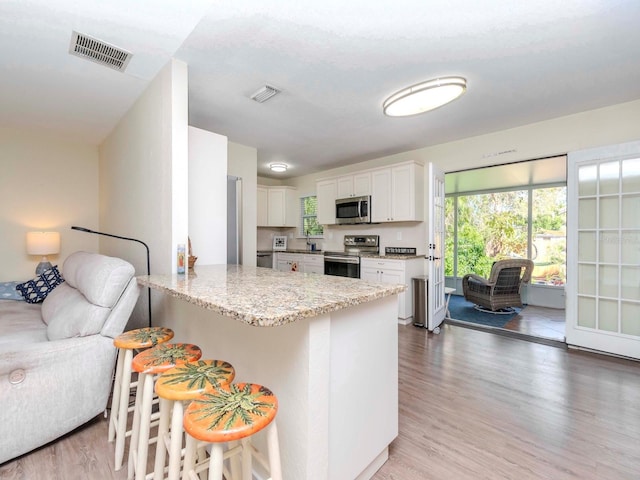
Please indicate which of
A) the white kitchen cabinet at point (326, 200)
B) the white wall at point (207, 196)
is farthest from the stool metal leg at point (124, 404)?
the white kitchen cabinet at point (326, 200)

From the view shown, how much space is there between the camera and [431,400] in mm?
2109

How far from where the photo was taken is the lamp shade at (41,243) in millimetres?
3443

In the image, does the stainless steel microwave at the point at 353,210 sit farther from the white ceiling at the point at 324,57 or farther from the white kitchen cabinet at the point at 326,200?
the white ceiling at the point at 324,57

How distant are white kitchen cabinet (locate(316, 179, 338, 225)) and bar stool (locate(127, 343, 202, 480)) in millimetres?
3948

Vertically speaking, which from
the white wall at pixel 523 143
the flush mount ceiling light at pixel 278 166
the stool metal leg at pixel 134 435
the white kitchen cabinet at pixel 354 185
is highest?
the flush mount ceiling light at pixel 278 166

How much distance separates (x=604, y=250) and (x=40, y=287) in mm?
5901

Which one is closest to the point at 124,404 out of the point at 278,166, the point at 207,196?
the point at 207,196

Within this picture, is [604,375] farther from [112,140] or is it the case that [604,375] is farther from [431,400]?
[112,140]

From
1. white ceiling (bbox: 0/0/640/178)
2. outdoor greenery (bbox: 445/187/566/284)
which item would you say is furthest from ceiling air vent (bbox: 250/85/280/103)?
outdoor greenery (bbox: 445/187/566/284)

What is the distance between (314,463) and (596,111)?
4.04 metres

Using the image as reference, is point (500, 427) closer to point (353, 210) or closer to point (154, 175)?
point (154, 175)

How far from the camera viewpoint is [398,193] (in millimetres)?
4254

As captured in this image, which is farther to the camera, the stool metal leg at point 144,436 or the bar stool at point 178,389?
the stool metal leg at point 144,436

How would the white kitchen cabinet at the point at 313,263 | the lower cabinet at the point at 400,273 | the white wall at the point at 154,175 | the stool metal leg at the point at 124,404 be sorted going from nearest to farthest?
the stool metal leg at the point at 124,404
the white wall at the point at 154,175
the lower cabinet at the point at 400,273
the white kitchen cabinet at the point at 313,263
